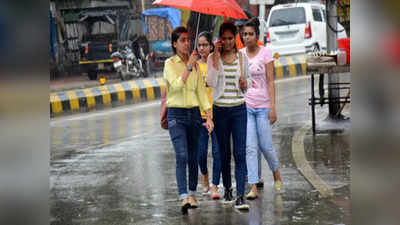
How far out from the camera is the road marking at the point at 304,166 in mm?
8031

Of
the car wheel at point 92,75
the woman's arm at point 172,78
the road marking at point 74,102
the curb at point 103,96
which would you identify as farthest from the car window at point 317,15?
the woman's arm at point 172,78

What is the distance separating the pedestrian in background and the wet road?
0.52 meters

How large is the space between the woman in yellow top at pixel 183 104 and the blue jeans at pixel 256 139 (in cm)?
62

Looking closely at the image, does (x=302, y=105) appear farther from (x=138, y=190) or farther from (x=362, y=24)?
(x=362, y=24)

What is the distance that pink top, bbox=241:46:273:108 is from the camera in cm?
771

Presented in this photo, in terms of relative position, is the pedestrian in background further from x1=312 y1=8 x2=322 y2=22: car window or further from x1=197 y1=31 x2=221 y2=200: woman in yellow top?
x1=312 y1=8 x2=322 y2=22: car window

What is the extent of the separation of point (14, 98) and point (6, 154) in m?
0.27

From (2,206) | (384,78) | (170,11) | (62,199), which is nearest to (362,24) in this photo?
(384,78)

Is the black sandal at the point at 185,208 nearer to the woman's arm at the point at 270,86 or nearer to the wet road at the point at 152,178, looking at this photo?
the wet road at the point at 152,178

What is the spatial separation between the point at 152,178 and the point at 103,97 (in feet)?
34.0

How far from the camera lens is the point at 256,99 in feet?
25.4

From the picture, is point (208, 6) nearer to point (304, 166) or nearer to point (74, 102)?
point (304, 166)

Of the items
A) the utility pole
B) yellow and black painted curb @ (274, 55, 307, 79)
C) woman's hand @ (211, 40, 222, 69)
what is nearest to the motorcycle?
yellow and black painted curb @ (274, 55, 307, 79)

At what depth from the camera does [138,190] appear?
8445 millimetres
